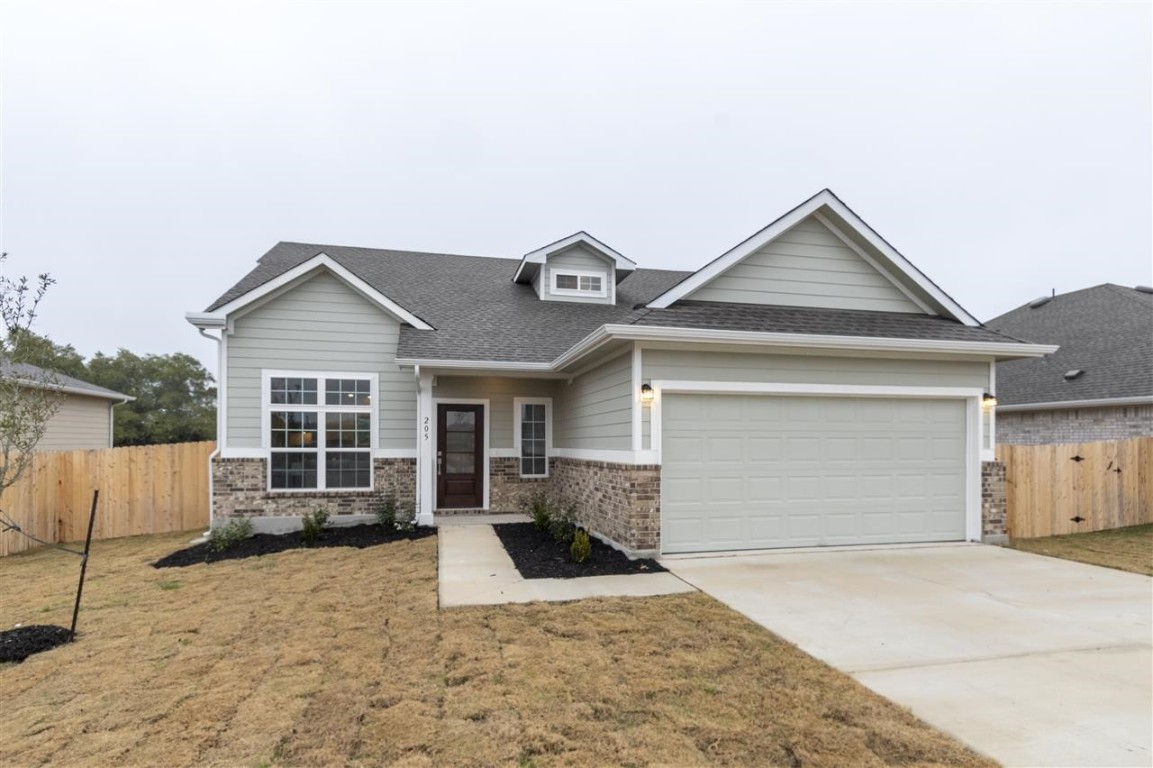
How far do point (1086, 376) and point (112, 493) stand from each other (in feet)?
70.7

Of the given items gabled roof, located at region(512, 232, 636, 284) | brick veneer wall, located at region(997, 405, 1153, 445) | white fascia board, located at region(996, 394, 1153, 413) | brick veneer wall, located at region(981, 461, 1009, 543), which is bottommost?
brick veneer wall, located at region(981, 461, 1009, 543)

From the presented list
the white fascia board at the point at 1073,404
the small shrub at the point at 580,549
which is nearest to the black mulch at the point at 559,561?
the small shrub at the point at 580,549

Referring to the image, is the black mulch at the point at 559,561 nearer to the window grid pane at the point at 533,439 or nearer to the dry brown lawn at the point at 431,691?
the dry brown lawn at the point at 431,691

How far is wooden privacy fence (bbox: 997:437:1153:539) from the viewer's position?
10.0 metres

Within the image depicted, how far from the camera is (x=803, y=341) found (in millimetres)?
7809

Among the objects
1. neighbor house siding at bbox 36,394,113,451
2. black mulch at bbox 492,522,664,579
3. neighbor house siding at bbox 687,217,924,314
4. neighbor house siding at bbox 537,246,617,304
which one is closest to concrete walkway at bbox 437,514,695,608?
black mulch at bbox 492,522,664,579

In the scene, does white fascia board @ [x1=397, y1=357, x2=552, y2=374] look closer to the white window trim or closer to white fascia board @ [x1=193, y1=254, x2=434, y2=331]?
white fascia board @ [x1=193, y1=254, x2=434, y2=331]

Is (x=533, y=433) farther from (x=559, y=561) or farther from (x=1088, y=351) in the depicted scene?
(x=1088, y=351)

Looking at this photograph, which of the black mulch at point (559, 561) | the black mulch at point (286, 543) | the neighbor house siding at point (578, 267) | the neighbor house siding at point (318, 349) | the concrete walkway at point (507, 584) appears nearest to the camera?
the concrete walkway at point (507, 584)

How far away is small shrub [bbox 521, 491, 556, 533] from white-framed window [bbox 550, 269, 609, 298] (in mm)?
4907

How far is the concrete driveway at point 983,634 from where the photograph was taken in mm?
3328

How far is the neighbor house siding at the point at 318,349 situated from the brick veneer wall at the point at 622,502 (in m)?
3.66

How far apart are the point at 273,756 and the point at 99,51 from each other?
16.4m

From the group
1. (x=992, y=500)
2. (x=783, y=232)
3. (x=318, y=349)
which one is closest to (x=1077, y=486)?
(x=992, y=500)
